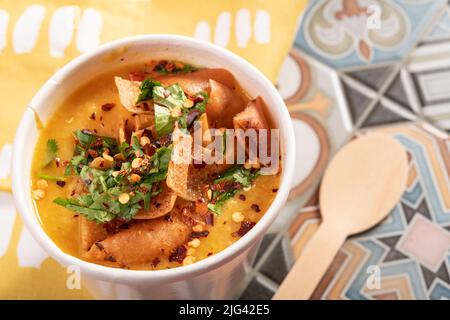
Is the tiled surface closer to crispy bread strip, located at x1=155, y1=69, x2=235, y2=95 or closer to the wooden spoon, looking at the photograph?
the wooden spoon

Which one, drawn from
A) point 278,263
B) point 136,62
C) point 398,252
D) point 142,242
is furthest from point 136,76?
point 398,252

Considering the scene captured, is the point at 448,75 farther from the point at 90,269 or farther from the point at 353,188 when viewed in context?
the point at 90,269

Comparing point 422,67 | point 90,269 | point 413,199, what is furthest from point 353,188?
point 90,269

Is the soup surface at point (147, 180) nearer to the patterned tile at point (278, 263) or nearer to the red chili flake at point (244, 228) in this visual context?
the red chili flake at point (244, 228)

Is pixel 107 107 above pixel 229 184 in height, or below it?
above

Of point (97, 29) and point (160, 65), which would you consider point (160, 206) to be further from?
point (97, 29)

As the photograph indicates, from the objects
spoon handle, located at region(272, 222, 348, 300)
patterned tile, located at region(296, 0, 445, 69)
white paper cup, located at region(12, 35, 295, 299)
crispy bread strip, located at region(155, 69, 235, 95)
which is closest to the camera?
white paper cup, located at region(12, 35, 295, 299)

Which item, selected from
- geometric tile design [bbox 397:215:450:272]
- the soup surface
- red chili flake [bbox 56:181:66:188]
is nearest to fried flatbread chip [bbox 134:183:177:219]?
the soup surface
